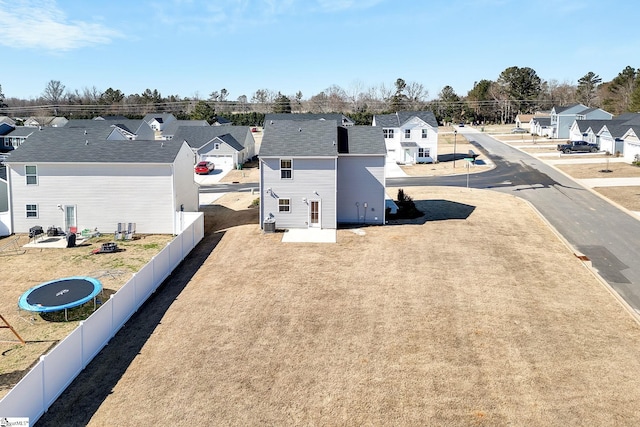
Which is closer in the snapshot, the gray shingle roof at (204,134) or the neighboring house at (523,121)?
the gray shingle roof at (204,134)

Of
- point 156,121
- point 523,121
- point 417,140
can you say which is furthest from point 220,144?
point 523,121

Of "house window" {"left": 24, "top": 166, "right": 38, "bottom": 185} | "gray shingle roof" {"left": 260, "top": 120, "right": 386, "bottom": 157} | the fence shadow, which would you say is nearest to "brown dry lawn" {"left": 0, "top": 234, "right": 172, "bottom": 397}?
the fence shadow

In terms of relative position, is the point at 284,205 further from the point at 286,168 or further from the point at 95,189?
the point at 95,189

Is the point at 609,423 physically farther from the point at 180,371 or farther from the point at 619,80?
the point at 619,80

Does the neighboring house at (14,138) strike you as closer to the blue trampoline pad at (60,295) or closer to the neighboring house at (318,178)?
the neighboring house at (318,178)

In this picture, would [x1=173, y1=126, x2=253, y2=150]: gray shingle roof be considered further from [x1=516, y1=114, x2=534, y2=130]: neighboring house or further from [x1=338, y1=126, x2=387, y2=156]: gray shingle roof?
[x1=516, y1=114, x2=534, y2=130]: neighboring house

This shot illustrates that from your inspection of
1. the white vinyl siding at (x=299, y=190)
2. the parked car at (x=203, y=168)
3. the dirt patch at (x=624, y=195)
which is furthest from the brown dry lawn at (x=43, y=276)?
the dirt patch at (x=624, y=195)
